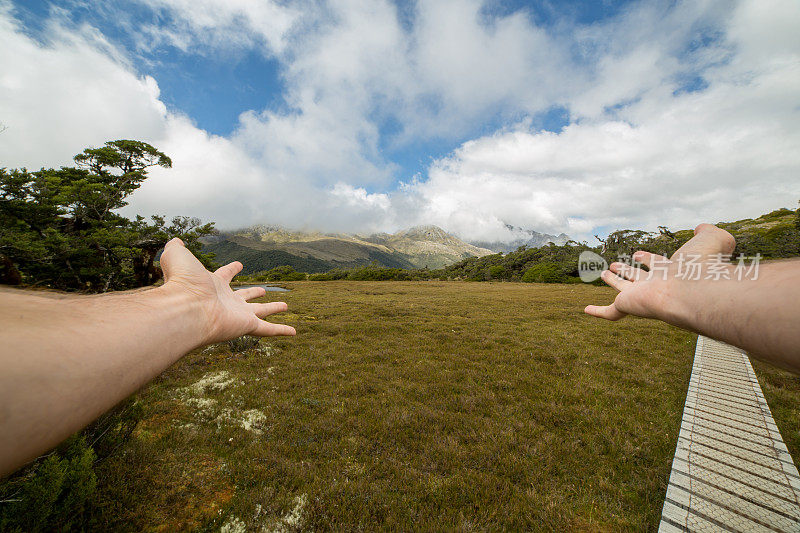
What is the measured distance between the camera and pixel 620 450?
6336mm

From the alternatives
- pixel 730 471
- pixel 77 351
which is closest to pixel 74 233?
pixel 77 351

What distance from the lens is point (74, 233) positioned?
644 inches

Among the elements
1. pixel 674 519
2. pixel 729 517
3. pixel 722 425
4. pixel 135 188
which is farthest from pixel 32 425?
pixel 135 188

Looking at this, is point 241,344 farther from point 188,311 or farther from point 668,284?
point 668,284

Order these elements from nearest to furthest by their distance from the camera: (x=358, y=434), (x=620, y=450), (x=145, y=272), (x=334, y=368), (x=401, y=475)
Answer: (x=401, y=475)
(x=620, y=450)
(x=358, y=434)
(x=334, y=368)
(x=145, y=272)

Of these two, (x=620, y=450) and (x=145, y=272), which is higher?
(x=145, y=272)

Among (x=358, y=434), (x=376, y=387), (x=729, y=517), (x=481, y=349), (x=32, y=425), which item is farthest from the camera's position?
(x=481, y=349)

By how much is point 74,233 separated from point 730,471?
29398 mm

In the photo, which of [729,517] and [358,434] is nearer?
[729,517]

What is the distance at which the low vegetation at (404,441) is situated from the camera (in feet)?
15.1

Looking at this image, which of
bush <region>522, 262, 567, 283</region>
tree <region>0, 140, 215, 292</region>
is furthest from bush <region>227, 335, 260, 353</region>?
bush <region>522, 262, 567, 283</region>

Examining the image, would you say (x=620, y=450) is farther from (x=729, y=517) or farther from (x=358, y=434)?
(x=358, y=434)

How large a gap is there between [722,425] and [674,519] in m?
4.53

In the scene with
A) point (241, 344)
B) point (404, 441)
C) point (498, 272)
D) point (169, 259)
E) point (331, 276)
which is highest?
point (169, 259)
